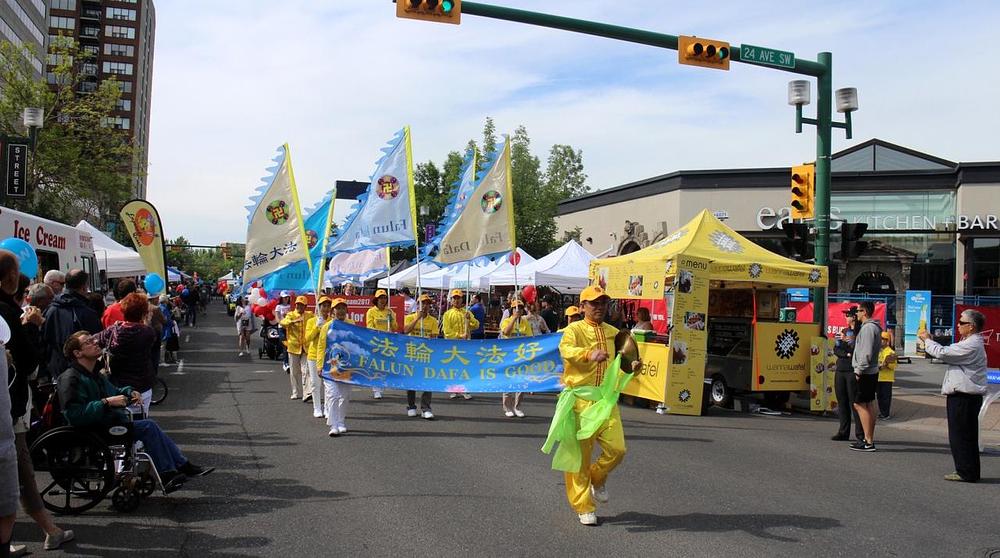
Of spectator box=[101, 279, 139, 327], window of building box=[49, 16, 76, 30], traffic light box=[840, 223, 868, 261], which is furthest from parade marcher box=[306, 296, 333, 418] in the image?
window of building box=[49, 16, 76, 30]

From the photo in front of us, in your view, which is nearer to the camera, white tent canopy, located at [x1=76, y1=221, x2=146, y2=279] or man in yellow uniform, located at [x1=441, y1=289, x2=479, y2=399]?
man in yellow uniform, located at [x1=441, y1=289, x2=479, y2=399]

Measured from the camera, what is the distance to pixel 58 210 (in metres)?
30.4

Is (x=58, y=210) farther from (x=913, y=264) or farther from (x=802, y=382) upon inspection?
(x=913, y=264)

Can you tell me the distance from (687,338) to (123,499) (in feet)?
29.3

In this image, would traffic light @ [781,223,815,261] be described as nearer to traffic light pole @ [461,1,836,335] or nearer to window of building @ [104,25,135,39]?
traffic light pole @ [461,1,836,335]

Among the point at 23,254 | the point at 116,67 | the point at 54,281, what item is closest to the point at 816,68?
the point at 54,281

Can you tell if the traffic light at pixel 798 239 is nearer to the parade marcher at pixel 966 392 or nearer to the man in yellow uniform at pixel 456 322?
the parade marcher at pixel 966 392

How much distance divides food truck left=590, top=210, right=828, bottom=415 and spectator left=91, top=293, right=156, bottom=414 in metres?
8.10

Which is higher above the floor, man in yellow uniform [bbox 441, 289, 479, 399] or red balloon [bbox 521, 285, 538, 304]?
red balloon [bbox 521, 285, 538, 304]

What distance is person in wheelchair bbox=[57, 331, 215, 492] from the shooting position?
5.98 m

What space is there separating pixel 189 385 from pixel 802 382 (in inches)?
437

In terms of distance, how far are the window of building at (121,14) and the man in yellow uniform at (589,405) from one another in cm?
11104

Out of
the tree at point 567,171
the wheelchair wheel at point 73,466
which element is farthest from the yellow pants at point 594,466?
the tree at point 567,171

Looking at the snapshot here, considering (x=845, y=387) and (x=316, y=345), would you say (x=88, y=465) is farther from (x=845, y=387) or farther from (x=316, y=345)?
(x=845, y=387)
